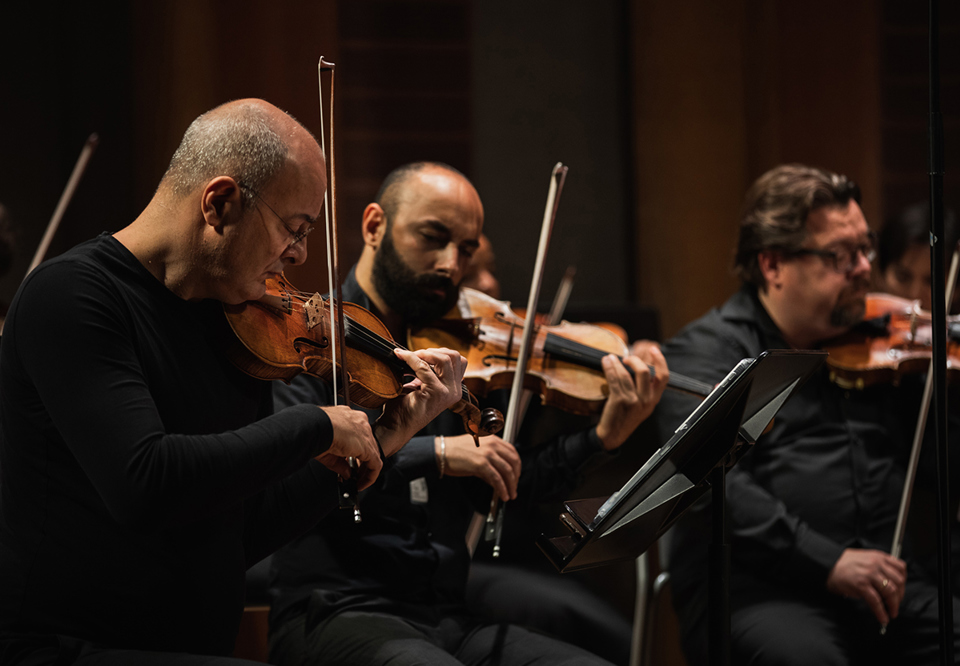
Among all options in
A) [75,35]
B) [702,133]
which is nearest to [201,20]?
[75,35]

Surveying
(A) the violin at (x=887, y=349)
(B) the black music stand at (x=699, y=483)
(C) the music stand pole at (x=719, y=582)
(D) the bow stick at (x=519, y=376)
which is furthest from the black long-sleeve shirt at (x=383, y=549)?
(A) the violin at (x=887, y=349)

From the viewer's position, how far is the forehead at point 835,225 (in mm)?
2324

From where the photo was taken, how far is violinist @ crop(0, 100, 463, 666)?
42.6 inches

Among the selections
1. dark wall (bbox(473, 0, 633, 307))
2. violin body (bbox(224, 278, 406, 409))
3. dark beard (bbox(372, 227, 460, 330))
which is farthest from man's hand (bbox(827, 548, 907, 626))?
dark wall (bbox(473, 0, 633, 307))

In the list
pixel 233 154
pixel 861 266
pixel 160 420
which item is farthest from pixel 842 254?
pixel 160 420

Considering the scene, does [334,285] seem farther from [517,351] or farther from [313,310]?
[517,351]

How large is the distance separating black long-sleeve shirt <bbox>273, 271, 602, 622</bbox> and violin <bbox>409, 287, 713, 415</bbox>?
8.9 inches

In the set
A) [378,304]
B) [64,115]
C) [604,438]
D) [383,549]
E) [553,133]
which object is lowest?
[383,549]

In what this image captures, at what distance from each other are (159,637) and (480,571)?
3.85 ft

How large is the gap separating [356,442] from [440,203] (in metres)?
0.87

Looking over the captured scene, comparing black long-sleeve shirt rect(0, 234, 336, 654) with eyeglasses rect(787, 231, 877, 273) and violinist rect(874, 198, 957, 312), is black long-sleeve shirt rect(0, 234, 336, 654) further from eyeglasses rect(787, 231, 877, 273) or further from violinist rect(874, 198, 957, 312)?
violinist rect(874, 198, 957, 312)

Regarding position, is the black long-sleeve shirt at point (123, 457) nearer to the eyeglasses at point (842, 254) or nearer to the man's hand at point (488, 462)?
the man's hand at point (488, 462)

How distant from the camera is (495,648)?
65.7 inches

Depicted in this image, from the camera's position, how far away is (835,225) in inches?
91.9
